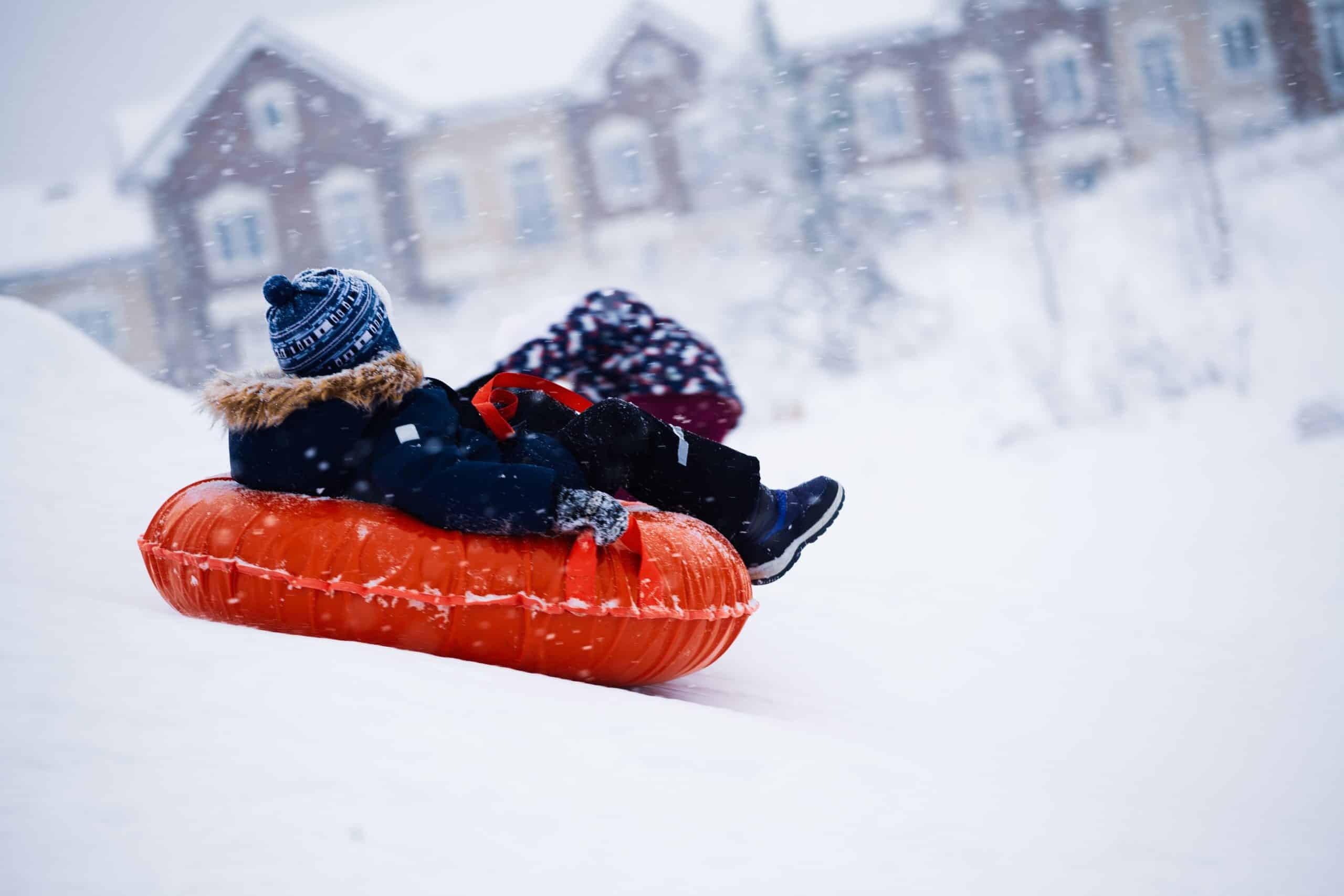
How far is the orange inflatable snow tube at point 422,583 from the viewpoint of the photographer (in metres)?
1.93

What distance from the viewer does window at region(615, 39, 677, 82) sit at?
62.8 ft

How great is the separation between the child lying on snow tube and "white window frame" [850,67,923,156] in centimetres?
1926

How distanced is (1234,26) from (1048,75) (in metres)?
3.95

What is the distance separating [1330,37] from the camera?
66.9 feet

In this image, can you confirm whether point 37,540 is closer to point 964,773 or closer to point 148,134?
point 964,773

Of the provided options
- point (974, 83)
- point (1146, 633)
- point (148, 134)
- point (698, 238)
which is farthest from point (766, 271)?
point (1146, 633)

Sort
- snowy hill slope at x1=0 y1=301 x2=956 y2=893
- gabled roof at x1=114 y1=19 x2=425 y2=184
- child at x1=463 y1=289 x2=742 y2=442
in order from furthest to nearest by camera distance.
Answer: gabled roof at x1=114 y1=19 x2=425 y2=184
child at x1=463 y1=289 x2=742 y2=442
snowy hill slope at x1=0 y1=301 x2=956 y2=893

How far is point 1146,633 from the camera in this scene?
3.46m

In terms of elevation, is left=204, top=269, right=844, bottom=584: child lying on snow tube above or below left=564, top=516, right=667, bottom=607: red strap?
above

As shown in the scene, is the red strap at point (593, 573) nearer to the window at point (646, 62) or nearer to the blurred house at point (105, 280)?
the window at point (646, 62)

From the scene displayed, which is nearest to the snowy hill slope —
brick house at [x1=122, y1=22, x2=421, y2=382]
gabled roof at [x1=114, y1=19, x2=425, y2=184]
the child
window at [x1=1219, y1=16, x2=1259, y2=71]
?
the child

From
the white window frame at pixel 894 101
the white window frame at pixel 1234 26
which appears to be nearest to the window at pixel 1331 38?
the white window frame at pixel 1234 26

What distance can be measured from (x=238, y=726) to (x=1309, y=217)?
1829cm

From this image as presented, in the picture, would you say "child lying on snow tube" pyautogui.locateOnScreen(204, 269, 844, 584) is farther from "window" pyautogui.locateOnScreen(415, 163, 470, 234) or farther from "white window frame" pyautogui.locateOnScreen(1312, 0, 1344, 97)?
"white window frame" pyautogui.locateOnScreen(1312, 0, 1344, 97)
